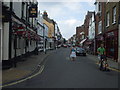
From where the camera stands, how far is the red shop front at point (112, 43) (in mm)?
19866

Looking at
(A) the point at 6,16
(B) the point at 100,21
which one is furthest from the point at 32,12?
(B) the point at 100,21

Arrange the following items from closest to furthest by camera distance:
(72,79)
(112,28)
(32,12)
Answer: (72,79)
(112,28)
(32,12)

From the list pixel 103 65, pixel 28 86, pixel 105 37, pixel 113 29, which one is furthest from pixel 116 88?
pixel 105 37

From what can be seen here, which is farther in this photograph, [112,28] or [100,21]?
[100,21]

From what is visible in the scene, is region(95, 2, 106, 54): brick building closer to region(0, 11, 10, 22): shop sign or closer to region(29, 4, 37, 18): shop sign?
region(29, 4, 37, 18): shop sign

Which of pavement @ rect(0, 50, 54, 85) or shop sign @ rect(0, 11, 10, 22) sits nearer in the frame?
pavement @ rect(0, 50, 54, 85)

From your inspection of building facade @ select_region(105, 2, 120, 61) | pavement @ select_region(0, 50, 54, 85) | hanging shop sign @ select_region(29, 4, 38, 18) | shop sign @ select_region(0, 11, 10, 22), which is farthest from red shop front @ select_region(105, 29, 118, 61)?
shop sign @ select_region(0, 11, 10, 22)

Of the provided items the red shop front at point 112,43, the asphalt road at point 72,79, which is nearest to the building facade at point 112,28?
the red shop front at point 112,43

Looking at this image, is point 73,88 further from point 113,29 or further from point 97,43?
point 97,43

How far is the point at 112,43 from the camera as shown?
72.1ft

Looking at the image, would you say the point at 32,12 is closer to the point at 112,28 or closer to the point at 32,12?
the point at 32,12

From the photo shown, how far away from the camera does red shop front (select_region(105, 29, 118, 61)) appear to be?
19.9m

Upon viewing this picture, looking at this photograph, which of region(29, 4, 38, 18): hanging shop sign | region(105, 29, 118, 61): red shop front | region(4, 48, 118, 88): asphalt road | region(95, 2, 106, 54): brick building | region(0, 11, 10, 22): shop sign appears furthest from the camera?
region(95, 2, 106, 54): brick building

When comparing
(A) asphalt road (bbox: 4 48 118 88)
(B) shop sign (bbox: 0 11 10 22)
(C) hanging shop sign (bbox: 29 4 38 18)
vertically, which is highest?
(C) hanging shop sign (bbox: 29 4 38 18)
